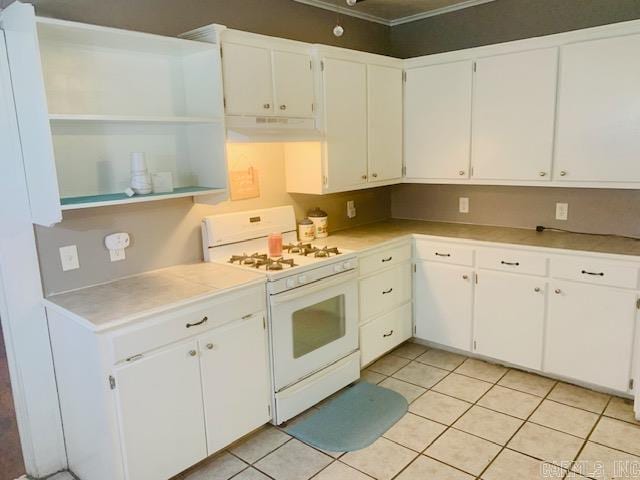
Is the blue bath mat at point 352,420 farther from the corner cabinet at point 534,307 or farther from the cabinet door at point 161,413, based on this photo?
the corner cabinet at point 534,307

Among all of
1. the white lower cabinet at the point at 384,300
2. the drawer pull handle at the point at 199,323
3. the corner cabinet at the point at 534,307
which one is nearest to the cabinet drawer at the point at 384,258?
the white lower cabinet at the point at 384,300

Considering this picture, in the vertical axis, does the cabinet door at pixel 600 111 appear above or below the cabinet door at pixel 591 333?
above

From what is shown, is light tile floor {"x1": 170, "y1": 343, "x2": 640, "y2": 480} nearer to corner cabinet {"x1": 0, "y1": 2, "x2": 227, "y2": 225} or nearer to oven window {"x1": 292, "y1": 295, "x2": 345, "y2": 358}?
oven window {"x1": 292, "y1": 295, "x2": 345, "y2": 358}

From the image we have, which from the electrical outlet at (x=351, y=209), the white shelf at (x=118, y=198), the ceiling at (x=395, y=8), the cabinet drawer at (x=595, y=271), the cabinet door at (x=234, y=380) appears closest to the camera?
the white shelf at (x=118, y=198)

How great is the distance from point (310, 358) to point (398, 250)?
1090mm

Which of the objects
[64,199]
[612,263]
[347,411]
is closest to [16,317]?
[64,199]

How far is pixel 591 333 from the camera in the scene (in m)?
2.92

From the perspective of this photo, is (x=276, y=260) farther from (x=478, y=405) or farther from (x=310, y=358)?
(x=478, y=405)

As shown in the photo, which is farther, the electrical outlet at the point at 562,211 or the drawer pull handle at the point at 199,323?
the electrical outlet at the point at 562,211

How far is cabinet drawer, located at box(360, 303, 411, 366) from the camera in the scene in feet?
10.8

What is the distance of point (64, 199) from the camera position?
89.4 inches

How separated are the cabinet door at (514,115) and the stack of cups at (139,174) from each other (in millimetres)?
2305

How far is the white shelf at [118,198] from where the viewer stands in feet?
6.98

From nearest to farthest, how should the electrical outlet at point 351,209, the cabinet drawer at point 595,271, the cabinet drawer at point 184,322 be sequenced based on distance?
the cabinet drawer at point 184,322 → the cabinet drawer at point 595,271 → the electrical outlet at point 351,209
